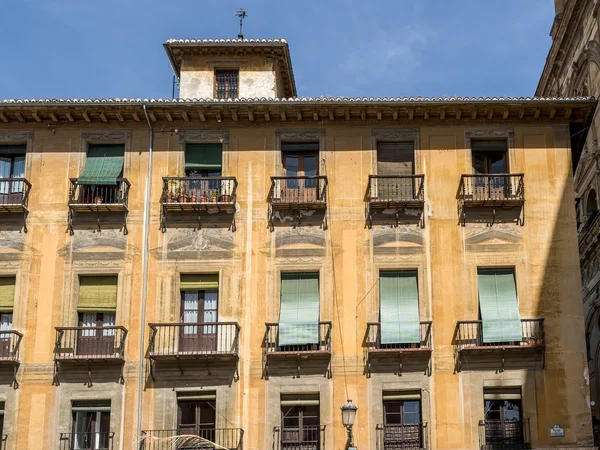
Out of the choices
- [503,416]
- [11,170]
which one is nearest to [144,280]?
[11,170]

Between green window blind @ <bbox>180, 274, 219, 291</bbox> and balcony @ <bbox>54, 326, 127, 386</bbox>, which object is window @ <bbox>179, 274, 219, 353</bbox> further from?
balcony @ <bbox>54, 326, 127, 386</bbox>

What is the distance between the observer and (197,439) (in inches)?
990

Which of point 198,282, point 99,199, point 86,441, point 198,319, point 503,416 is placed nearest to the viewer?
point 503,416

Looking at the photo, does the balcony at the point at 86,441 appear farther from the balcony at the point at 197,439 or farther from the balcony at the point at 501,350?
the balcony at the point at 501,350

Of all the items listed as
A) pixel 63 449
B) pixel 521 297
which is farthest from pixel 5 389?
pixel 521 297

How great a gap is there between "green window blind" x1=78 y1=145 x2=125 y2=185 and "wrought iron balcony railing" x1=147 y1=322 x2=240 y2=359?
14.2 ft

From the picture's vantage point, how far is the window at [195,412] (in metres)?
25.5

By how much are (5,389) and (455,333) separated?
11.8 metres

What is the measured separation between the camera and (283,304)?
86.3ft

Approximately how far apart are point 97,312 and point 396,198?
8.61 meters

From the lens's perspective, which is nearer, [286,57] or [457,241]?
[457,241]

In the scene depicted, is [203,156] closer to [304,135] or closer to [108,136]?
[108,136]

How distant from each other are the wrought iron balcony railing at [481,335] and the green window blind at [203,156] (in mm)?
8016

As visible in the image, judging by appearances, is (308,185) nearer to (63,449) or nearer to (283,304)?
(283,304)
